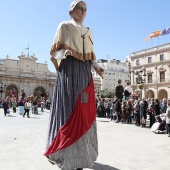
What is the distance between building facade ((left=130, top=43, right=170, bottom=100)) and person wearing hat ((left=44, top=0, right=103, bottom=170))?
37048 mm

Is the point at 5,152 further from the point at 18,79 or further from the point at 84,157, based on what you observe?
the point at 18,79

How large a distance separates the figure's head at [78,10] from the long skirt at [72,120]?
58cm

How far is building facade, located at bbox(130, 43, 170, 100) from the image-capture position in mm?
40250

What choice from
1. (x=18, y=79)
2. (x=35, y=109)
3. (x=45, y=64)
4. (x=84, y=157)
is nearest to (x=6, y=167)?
(x=84, y=157)

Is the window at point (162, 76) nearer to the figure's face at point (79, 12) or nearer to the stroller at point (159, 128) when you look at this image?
the stroller at point (159, 128)

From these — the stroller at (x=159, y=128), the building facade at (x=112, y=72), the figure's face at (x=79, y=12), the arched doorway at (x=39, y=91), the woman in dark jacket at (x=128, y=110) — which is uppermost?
the building facade at (x=112, y=72)

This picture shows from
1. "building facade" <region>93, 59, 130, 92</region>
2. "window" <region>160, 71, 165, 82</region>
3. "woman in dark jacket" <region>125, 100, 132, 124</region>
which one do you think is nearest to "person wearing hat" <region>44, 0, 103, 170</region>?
"woman in dark jacket" <region>125, 100, 132, 124</region>

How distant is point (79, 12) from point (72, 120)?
1459mm

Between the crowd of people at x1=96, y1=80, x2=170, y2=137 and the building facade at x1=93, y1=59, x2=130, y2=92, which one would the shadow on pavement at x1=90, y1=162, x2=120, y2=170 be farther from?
the building facade at x1=93, y1=59, x2=130, y2=92

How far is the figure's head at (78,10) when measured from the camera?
2.94m

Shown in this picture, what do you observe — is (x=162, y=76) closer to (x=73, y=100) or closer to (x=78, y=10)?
(x=78, y=10)

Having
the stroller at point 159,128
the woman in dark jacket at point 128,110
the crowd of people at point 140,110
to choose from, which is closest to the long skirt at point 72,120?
the stroller at point 159,128

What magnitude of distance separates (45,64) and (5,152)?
46.7 m

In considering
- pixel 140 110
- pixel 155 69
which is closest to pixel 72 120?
pixel 140 110
